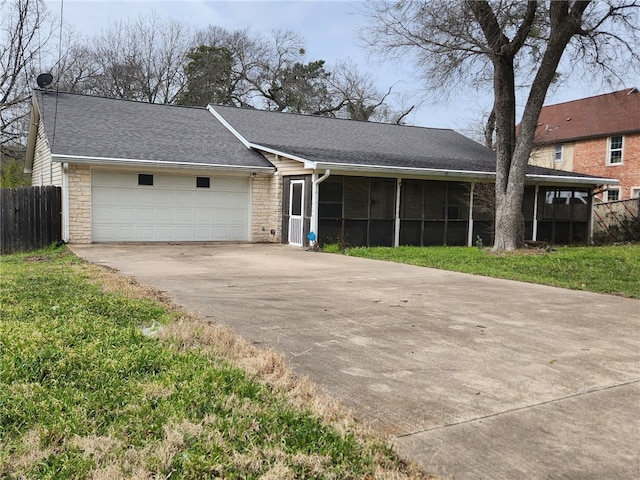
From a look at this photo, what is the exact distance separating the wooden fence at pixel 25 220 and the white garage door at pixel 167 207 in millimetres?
1126

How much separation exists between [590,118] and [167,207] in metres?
25.6

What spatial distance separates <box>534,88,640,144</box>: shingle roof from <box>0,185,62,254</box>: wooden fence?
25.5m

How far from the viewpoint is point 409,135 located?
22.2 meters

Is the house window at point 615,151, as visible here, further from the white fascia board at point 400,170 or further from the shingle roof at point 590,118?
the white fascia board at point 400,170

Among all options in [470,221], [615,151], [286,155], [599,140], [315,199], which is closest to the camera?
[315,199]

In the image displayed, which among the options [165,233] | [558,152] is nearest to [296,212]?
[165,233]

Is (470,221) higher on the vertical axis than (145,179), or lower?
lower

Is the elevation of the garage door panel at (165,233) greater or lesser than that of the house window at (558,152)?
lesser

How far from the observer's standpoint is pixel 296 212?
15852 mm

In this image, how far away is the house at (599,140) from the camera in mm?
27312

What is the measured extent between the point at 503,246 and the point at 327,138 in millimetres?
7803

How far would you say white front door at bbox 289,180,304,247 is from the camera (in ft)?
50.7

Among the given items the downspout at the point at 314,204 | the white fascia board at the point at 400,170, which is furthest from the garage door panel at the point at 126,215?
the white fascia board at the point at 400,170

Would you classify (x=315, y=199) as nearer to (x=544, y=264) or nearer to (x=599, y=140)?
(x=544, y=264)
